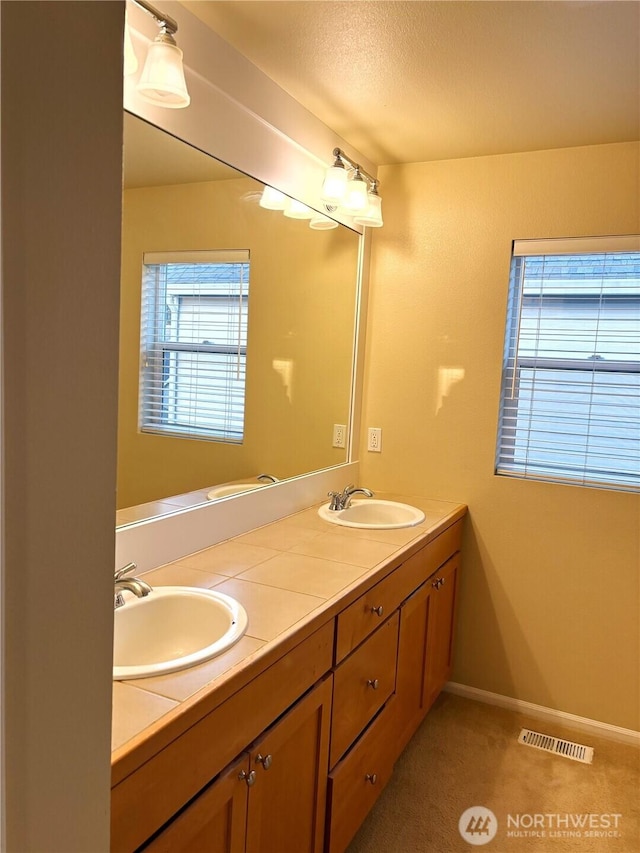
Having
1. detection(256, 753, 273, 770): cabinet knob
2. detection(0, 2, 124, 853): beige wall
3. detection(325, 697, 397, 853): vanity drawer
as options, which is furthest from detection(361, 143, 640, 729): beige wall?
detection(0, 2, 124, 853): beige wall

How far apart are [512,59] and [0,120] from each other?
1.75 m

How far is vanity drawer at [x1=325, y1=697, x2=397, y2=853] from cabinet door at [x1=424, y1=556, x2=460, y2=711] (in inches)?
17.0

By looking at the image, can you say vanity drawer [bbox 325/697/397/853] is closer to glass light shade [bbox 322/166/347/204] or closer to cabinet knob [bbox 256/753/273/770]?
cabinet knob [bbox 256/753/273/770]

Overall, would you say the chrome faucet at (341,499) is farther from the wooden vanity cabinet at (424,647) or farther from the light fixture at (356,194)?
the light fixture at (356,194)

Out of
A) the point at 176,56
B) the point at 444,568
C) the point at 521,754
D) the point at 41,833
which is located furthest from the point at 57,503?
the point at 521,754

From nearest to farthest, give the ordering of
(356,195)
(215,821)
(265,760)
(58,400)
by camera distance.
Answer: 1. (58,400)
2. (215,821)
3. (265,760)
4. (356,195)

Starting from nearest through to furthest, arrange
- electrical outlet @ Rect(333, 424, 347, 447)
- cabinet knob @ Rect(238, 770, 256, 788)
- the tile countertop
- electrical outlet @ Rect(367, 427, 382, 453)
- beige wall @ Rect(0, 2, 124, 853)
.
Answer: beige wall @ Rect(0, 2, 124, 853) < the tile countertop < cabinet knob @ Rect(238, 770, 256, 788) < electrical outlet @ Rect(333, 424, 347, 447) < electrical outlet @ Rect(367, 427, 382, 453)

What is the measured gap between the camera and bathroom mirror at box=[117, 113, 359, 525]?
173 cm

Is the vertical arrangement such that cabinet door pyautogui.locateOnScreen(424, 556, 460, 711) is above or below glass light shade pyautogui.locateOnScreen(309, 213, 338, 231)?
below

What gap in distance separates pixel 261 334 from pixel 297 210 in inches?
20.5

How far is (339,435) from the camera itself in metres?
2.94

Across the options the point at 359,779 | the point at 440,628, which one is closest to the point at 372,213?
the point at 440,628

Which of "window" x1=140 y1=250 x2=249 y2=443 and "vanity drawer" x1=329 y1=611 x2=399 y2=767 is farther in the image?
"window" x1=140 y1=250 x2=249 y2=443

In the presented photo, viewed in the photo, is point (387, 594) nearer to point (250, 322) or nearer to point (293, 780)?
point (293, 780)
